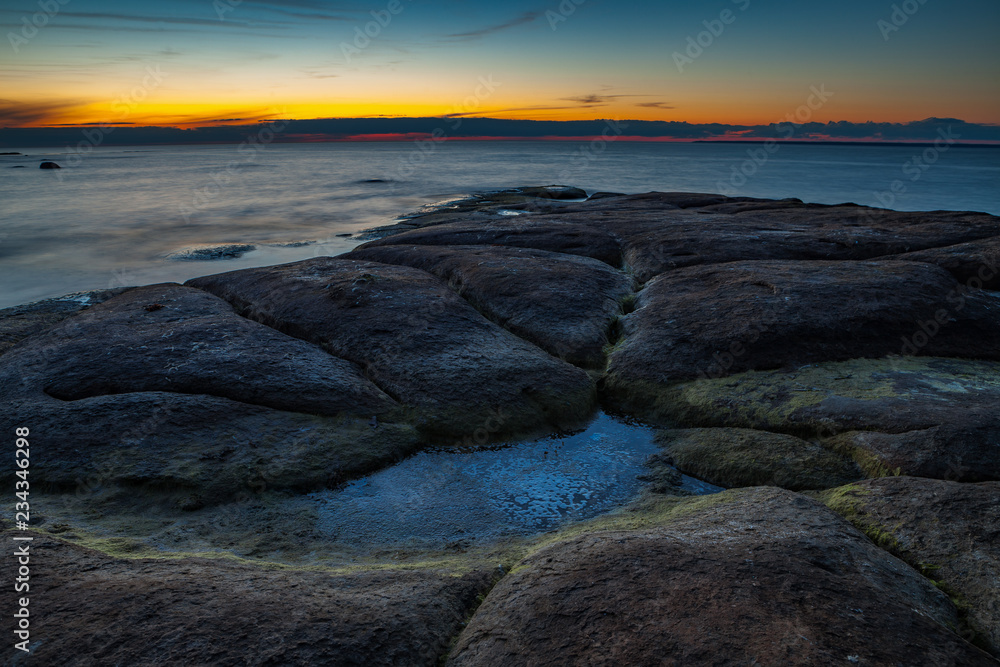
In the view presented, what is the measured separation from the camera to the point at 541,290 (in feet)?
35.8

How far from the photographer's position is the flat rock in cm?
405

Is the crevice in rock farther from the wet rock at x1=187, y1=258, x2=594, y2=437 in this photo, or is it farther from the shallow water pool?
the wet rock at x1=187, y1=258, x2=594, y2=437

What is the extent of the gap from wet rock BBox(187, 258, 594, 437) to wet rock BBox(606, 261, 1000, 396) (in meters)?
1.25

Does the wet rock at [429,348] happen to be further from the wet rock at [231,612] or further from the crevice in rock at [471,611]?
the wet rock at [231,612]

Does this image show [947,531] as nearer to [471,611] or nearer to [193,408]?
[471,611]

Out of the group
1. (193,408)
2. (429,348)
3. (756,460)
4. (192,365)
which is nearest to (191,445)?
(193,408)

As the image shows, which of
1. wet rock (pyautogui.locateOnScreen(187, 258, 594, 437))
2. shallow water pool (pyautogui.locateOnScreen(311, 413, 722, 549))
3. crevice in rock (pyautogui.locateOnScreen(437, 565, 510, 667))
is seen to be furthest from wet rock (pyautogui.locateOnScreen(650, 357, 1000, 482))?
crevice in rock (pyautogui.locateOnScreen(437, 565, 510, 667))

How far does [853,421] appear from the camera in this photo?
6934 millimetres

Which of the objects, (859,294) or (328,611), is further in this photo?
(859,294)

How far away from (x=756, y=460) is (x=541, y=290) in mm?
5201

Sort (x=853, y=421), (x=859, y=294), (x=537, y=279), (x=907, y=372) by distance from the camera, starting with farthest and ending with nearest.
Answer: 1. (x=537, y=279)
2. (x=859, y=294)
3. (x=907, y=372)
4. (x=853, y=421)

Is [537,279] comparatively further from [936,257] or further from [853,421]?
[936,257]

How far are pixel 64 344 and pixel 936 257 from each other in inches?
603

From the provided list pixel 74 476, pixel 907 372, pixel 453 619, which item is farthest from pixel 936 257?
pixel 74 476
